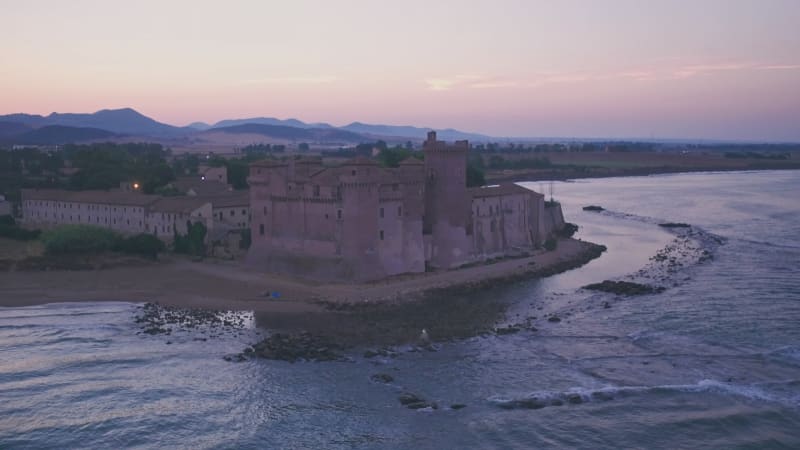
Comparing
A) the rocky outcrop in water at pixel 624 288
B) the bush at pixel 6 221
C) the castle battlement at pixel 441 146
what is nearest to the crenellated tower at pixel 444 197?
the castle battlement at pixel 441 146

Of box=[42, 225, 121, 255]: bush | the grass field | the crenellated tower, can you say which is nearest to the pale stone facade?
box=[42, 225, 121, 255]: bush

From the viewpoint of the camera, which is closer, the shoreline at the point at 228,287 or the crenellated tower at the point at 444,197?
the shoreline at the point at 228,287

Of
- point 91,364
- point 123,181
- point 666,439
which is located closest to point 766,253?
point 666,439

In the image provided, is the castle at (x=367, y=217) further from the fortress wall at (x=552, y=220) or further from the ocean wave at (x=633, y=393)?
the ocean wave at (x=633, y=393)

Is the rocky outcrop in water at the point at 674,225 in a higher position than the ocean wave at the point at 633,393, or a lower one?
higher

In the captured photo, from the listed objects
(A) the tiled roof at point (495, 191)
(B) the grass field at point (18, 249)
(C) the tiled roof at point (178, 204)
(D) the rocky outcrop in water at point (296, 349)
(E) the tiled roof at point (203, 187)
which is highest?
(A) the tiled roof at point (495, 191)

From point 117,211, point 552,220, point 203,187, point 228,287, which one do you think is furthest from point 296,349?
point 552,220

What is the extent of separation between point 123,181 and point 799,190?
72.9m

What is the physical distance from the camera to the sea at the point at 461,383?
56.7ft

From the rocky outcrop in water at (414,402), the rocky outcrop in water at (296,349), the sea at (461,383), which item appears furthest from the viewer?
the rocky outcrop in water at (296,349)

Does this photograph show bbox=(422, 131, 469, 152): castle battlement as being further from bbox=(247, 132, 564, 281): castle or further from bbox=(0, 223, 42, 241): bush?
bbox=(0, 223, 42, 241): bush

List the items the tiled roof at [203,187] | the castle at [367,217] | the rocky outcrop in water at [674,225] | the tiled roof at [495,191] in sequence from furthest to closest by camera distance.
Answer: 1. the rocky outcrop in water at [674,225]
2. the tiled roof at [203,187]
3. the tiled roof at [495,191]
4. the castle at [367,217]

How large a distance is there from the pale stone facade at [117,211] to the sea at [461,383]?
10.2 meters

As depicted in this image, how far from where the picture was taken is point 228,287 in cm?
3047
